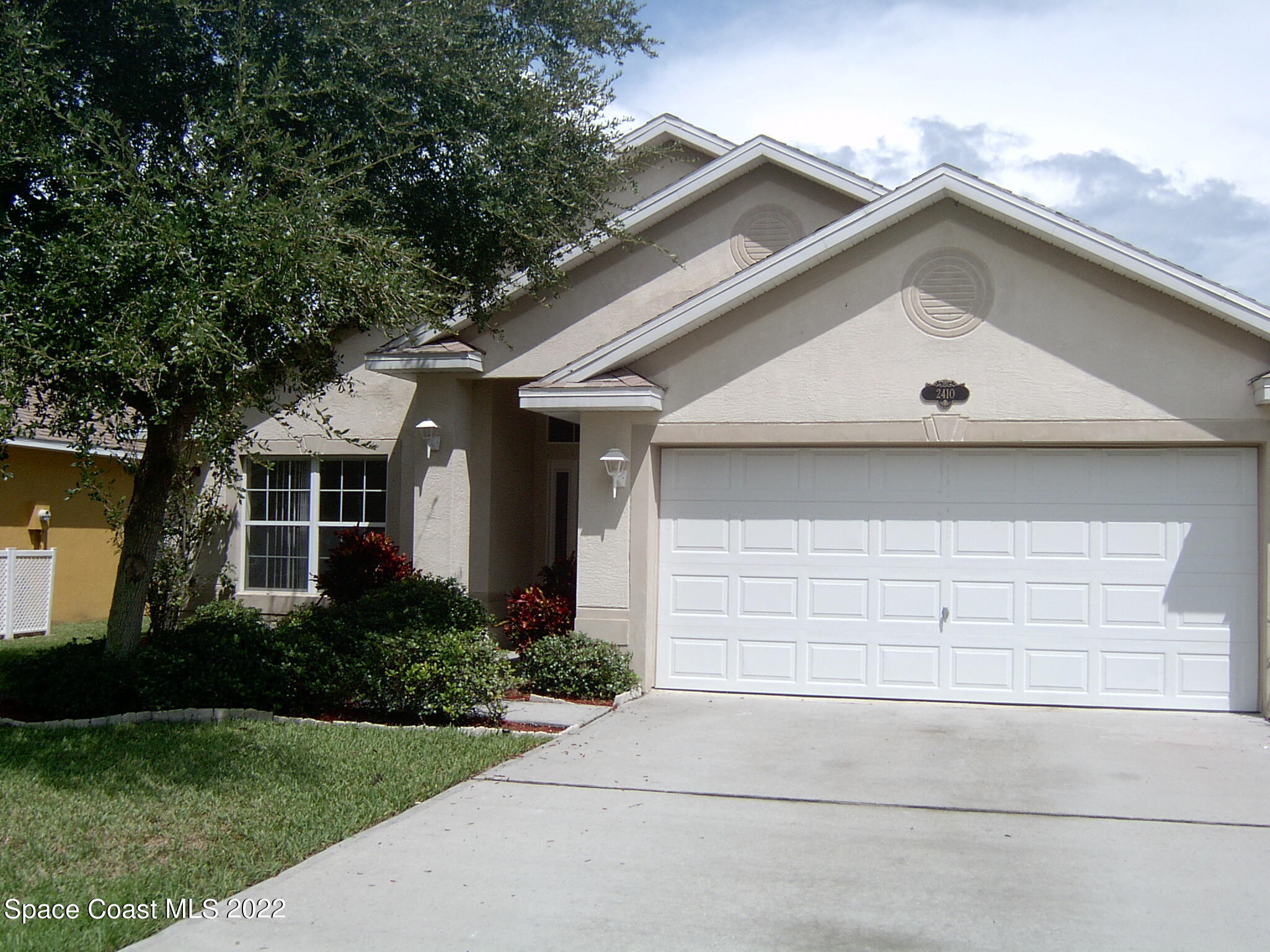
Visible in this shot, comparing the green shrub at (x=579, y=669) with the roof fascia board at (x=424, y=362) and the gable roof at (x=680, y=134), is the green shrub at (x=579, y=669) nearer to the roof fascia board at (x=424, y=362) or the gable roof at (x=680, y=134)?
the roof fascia board at (x=424, y=362)

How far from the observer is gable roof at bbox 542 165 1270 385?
32.3 ft

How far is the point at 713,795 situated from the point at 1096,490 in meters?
5.29

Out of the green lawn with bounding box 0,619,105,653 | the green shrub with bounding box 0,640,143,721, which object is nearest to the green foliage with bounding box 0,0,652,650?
the green shrub with bounding box 0,640,143,721

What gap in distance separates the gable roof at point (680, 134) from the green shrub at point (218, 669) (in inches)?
348

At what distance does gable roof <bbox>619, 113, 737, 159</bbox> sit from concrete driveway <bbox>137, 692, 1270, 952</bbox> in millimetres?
9016

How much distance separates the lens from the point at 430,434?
529 inches

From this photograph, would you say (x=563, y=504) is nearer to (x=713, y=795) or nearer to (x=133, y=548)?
(x=133, y=548)

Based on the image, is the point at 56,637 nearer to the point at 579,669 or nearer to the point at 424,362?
the point at 424,362

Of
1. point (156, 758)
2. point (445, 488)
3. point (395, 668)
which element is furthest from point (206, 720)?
point (445, 488)

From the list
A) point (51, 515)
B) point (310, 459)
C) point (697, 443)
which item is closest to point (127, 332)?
point (697, 443)

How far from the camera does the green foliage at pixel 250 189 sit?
7043 mm

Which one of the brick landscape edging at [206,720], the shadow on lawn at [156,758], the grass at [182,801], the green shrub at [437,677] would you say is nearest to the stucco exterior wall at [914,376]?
the green shrub at [437,677]

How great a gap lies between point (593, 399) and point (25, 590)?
11.0 m

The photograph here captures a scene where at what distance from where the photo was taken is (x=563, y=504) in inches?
617
